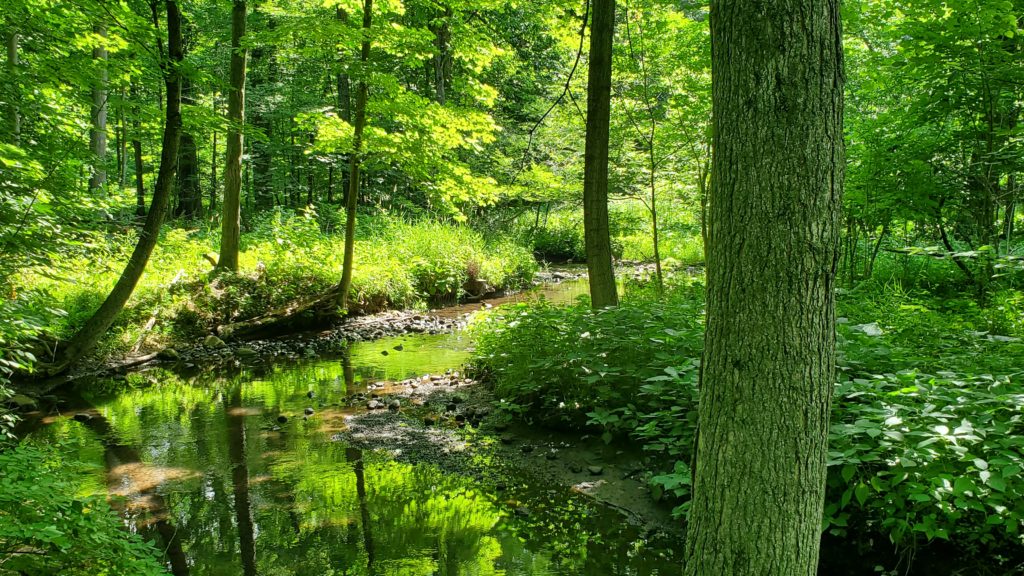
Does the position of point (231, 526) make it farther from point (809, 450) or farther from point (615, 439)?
point (809, 450)

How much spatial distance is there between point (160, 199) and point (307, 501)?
4.38 m

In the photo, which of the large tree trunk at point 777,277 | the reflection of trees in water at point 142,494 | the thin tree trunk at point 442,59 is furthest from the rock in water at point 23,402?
the thin tree trunk at point 442,59

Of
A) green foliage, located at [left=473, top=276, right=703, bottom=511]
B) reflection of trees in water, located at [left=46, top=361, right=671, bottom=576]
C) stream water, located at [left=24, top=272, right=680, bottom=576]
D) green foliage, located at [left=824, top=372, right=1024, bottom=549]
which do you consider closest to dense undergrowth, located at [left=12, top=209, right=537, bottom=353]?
stream water, located at [left=24, top=272, right=680, bottom=576]

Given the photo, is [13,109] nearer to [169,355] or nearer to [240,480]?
[240,480]

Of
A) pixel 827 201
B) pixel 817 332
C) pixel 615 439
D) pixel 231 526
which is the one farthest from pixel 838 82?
pixel 231 526

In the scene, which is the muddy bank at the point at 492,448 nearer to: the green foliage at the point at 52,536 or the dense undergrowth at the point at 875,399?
the dense undergrowth at the point at 875,399

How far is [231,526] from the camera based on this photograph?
415cm

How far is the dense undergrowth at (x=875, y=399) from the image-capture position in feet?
8.90

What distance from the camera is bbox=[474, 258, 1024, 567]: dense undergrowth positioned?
271 centimetres

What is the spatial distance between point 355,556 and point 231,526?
1.09m

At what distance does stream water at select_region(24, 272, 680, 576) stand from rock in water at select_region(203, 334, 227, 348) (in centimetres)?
246

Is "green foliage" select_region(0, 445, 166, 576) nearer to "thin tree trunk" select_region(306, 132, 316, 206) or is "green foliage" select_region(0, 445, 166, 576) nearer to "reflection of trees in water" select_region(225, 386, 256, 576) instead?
"reflection of trees in water" select_region(225, 386, 256, 576)

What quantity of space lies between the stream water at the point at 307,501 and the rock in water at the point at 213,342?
2.46 meters

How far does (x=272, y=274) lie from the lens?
36.7 ft
